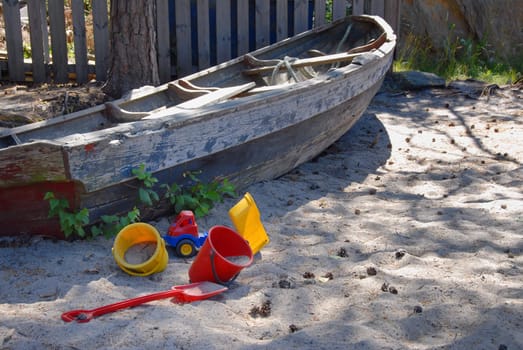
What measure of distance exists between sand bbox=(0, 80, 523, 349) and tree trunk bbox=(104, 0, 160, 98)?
6.38 ft

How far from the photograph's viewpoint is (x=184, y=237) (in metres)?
4.11

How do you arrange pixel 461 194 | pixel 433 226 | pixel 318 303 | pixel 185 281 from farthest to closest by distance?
pixel 461 194, pixel 433 226, pixel 185 281, pixel 318 303

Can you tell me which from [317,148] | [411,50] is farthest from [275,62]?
[411,50]

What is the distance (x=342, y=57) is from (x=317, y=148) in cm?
98

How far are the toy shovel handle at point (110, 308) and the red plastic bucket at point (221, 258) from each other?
23 centimetres

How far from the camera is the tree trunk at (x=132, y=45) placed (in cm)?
655

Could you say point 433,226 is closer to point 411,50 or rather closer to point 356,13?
point 356,13

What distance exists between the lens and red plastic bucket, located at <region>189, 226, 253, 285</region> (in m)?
3.63

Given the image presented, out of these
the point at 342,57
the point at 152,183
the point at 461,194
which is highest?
the point at 342,57

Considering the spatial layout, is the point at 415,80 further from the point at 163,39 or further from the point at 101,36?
the point at 101,36

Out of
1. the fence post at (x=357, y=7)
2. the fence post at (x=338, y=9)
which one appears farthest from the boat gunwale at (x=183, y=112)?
the fence post at (x=357, y=7)

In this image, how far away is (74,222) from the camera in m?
3.92

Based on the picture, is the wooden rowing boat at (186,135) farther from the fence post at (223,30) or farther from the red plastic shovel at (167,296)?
the fence post at (223,30)

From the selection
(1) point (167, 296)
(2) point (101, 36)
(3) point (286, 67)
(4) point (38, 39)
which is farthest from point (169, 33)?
(1) point (167, 296)
